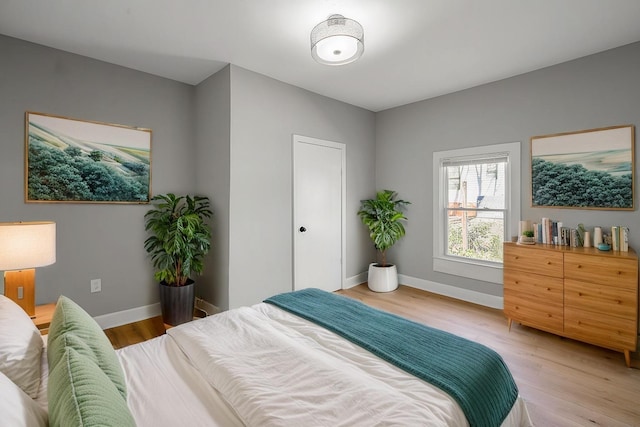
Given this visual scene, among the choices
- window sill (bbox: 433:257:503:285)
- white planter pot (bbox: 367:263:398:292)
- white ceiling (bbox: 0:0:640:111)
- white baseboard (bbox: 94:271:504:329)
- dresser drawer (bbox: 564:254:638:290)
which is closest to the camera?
white ceiling (bbox: 0:0:640:111)

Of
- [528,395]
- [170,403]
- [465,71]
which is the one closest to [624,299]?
[528,395]

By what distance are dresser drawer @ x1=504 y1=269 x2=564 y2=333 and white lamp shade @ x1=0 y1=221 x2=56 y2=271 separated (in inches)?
150

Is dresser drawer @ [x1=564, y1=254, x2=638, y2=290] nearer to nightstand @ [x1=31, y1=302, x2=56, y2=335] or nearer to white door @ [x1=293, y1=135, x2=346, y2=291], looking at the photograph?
white door @ [x1=293, y1=135, x2=346, y2=291]

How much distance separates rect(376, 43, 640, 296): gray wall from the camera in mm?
2809

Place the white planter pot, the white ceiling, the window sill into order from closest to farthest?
the white ceiling < the window sill < the white planter pot

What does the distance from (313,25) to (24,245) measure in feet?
8.20

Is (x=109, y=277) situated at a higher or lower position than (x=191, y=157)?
lower

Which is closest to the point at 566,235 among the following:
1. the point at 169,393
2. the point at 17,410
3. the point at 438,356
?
the point at 438,356

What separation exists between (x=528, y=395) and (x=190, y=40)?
373 cm

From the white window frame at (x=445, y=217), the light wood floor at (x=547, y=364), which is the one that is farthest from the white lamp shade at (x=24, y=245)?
the white window frame at (x=445, y=217)

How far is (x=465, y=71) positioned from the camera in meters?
3.29

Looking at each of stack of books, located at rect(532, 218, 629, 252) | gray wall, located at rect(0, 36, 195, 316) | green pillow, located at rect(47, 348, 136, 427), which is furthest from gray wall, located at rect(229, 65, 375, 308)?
stack of books, located at rect(532, 218, 629, 252)

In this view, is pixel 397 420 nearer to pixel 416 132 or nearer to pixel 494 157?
pixel 494 157

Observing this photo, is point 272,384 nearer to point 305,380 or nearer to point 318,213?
point 305,380
